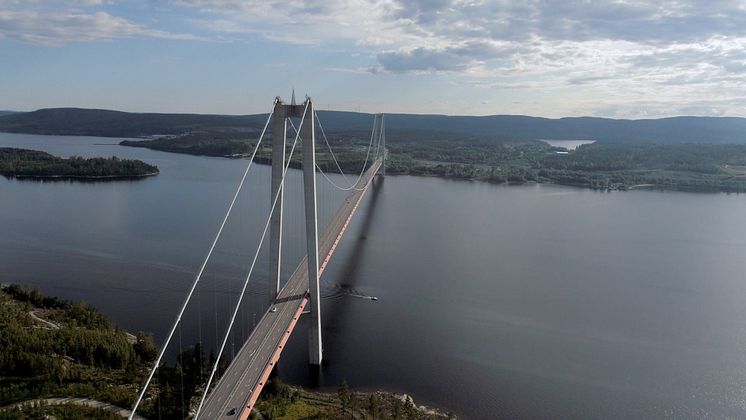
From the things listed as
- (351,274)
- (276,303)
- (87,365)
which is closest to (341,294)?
(351,274)

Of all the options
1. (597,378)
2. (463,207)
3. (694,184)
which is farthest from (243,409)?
(694,184)

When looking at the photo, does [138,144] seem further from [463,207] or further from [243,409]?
[243,409]

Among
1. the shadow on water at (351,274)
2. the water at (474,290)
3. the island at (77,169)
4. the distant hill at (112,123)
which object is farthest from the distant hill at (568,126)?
the shadow on water at (351,274)

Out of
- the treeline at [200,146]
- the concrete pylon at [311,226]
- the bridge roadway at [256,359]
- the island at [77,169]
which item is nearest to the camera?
the bridge roadway at [256,359]

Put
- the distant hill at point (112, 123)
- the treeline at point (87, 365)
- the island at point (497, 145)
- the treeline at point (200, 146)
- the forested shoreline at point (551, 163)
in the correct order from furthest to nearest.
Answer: the distant hill at point (112, 123), the treeline at point (200, 146), the island at point (497, 145), the forested shoreline at point (551, 163), the treeline at point (87, 365)

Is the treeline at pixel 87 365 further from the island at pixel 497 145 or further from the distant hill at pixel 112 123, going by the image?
the distant hill at pixel 112 123

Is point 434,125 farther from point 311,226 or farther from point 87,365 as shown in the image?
point 87,365
